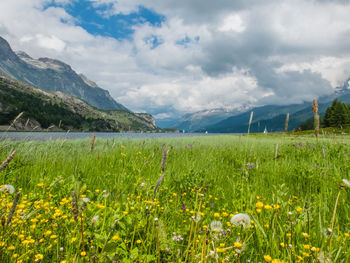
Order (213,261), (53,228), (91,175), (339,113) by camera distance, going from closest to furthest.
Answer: (213,261)
(53,228)
(91,175)
(339,113)

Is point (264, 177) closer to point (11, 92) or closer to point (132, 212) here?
point (132, 212)

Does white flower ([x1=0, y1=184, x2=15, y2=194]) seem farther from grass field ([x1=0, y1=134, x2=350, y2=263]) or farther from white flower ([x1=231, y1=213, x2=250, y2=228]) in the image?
white flower ([x1=231, y1=213, x2=250, y2=228])

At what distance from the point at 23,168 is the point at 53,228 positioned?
3609 mm

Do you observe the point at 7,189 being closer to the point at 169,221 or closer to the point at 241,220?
the point at 169,221

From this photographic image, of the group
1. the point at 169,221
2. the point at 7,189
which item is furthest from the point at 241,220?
the point at 7,189

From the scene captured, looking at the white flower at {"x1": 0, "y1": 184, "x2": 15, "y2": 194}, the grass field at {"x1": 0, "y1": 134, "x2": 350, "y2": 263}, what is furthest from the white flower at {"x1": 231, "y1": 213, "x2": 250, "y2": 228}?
the white flower at {"x1": 0, "y1": 184, "x2": 15, "y2": 194}

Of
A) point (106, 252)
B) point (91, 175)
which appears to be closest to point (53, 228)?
point (106, 252)

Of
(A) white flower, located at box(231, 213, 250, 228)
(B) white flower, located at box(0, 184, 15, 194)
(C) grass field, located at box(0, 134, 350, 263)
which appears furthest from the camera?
(B) white flower, located at box(0, 184, 15, 194)

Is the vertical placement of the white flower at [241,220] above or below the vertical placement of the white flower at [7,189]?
below

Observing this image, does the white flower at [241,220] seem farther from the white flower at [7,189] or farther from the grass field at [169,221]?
the white flower at [7,189]

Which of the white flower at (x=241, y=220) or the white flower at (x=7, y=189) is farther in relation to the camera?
the white flower at (x=7, y=189)

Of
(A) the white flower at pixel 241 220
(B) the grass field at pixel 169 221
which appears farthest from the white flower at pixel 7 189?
(A) the white flower at pixel 241 220

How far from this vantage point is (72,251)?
1688 millimetres

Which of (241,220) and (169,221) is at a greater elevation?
(241,220)
